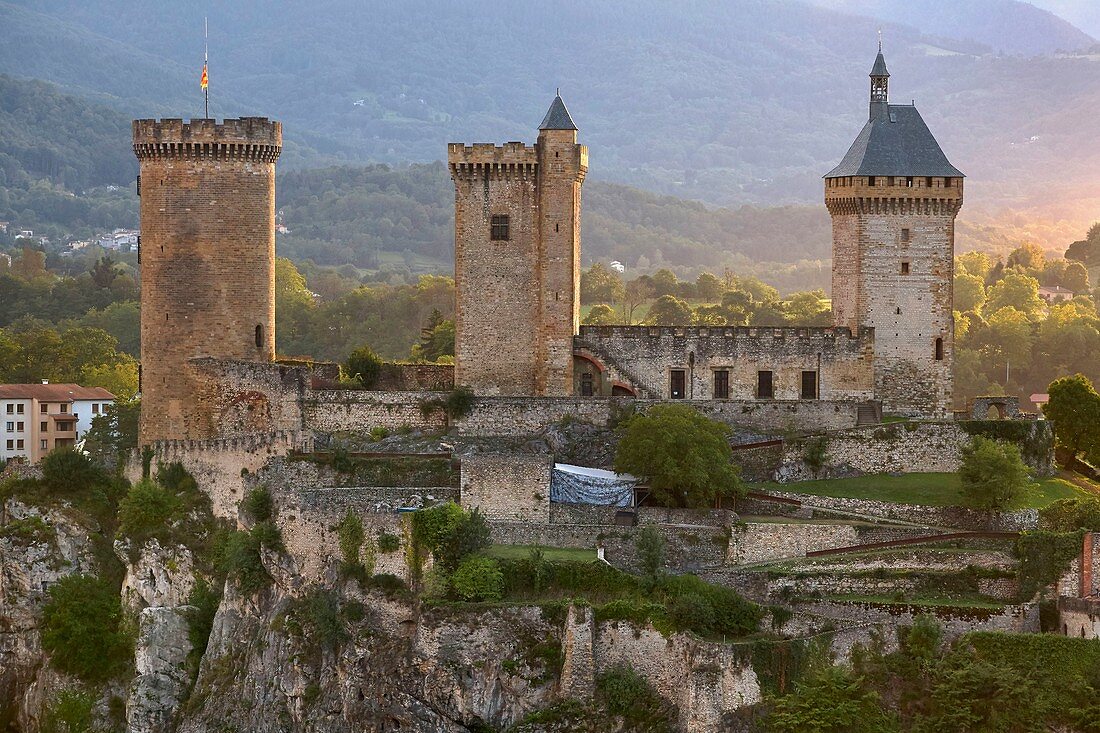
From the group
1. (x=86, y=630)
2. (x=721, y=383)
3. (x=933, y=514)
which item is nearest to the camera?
(x=933, y=514)

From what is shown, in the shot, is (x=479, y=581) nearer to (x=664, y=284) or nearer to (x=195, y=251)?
(x=195, y=251)

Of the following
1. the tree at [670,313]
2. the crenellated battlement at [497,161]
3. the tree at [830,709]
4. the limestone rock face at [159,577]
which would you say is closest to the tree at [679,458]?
the crenellated battlement at [497,161]

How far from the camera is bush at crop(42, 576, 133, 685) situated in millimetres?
55781

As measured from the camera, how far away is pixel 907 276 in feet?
197

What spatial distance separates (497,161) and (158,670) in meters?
16.1

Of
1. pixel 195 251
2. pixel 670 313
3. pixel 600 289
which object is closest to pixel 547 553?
pixel 195 251

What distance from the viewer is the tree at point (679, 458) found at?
51281mm

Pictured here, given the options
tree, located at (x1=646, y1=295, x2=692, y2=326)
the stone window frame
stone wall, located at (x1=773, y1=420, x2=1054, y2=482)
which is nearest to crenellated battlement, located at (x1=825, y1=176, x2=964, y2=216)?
the stone window frame

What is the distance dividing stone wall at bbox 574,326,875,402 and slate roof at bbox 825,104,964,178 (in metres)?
4.63

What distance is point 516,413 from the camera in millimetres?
56531

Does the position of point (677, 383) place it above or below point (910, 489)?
above

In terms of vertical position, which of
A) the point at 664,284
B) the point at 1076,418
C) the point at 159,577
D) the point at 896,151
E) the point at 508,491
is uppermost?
the point at 896,151

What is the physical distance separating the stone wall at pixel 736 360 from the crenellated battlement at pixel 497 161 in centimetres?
486

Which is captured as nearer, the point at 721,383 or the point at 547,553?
the point at 547,553
